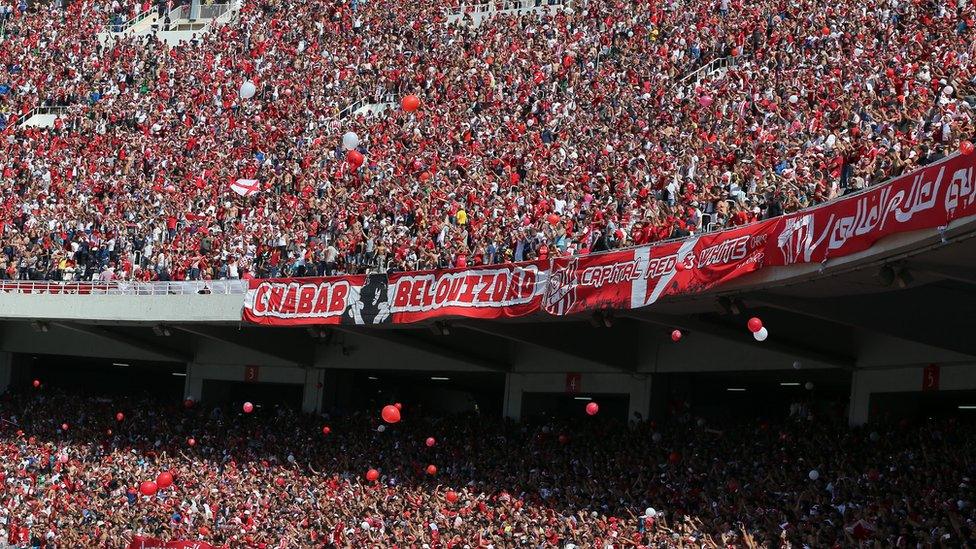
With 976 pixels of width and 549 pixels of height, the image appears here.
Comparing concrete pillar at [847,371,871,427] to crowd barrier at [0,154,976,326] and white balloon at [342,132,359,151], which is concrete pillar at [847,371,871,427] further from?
white balloon at [342,132,359,151]

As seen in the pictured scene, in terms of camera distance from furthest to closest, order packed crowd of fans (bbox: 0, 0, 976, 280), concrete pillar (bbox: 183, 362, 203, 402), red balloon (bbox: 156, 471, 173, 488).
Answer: concrete pillar (bbox: 183, 362, 203, 402) < red balloon (bbox: 156, 471, 173, 488) < packed crowd of fans (bbox: 0, 0, 976, 280)

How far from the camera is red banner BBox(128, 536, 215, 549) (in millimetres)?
21603

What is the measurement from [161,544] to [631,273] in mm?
8927

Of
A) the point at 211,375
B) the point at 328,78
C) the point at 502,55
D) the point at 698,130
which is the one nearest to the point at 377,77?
the point at 328,78

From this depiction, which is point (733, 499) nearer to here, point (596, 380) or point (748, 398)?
point (596, 380)

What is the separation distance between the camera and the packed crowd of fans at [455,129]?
2089cm

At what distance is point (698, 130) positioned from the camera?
80.7 feet

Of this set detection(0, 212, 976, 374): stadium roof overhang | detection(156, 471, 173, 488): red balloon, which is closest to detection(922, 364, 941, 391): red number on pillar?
detection(0, 212, 976, 374): stadium roof overhang

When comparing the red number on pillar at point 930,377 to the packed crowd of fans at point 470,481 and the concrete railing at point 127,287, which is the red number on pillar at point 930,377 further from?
the concrete railing at point 127,287

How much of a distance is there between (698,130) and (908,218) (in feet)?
38.5

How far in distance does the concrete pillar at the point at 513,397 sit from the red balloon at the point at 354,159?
17.4 ft

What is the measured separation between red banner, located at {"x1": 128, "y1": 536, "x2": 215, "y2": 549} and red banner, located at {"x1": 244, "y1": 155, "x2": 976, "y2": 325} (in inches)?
173

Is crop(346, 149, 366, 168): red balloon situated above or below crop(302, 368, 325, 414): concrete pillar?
above

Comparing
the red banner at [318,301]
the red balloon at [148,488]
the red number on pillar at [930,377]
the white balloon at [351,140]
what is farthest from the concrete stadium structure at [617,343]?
the white balloon at [351,140]
